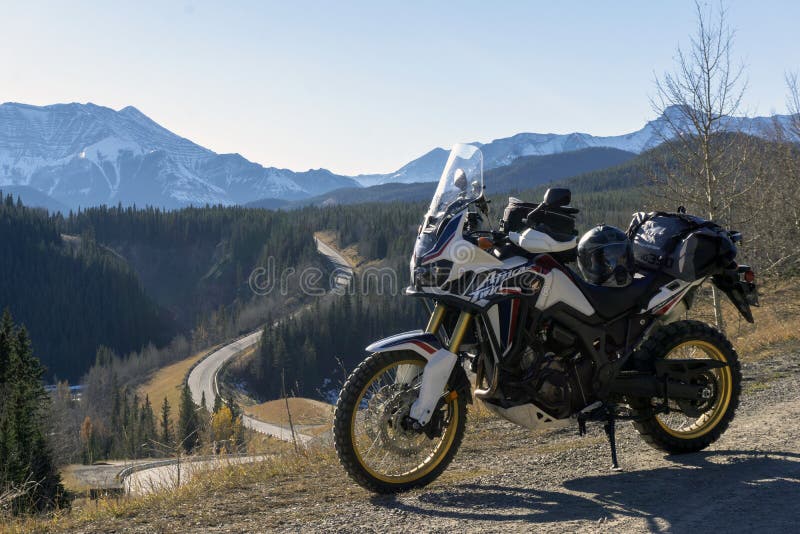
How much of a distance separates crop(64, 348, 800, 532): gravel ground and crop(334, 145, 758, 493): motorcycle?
1.05 ft

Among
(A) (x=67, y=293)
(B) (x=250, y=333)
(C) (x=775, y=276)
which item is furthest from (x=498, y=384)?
(A) (x=67, y=293)

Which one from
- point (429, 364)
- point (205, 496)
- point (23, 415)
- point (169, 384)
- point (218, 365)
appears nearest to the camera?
point (429, 364)

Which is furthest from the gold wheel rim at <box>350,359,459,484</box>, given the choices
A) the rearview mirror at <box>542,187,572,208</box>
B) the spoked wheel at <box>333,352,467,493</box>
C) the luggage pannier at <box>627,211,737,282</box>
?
the luggage pannier at <box>627,211,737,282</box>

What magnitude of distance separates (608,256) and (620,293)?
35cm

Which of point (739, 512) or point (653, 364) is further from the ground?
point (653, 364)

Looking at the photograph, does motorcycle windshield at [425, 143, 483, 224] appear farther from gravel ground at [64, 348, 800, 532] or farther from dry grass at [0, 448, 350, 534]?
dry grass at [0, 448, 350, 534]

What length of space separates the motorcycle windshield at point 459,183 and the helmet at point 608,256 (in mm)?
1171

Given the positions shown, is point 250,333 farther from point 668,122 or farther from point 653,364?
point 653,364

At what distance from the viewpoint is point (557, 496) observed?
5.39 metres

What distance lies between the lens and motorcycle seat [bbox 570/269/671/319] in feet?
19.9

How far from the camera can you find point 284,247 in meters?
194

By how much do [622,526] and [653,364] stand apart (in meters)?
2.06

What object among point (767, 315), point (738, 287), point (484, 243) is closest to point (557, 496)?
point (484, 243)

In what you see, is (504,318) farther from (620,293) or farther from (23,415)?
(23,415)
